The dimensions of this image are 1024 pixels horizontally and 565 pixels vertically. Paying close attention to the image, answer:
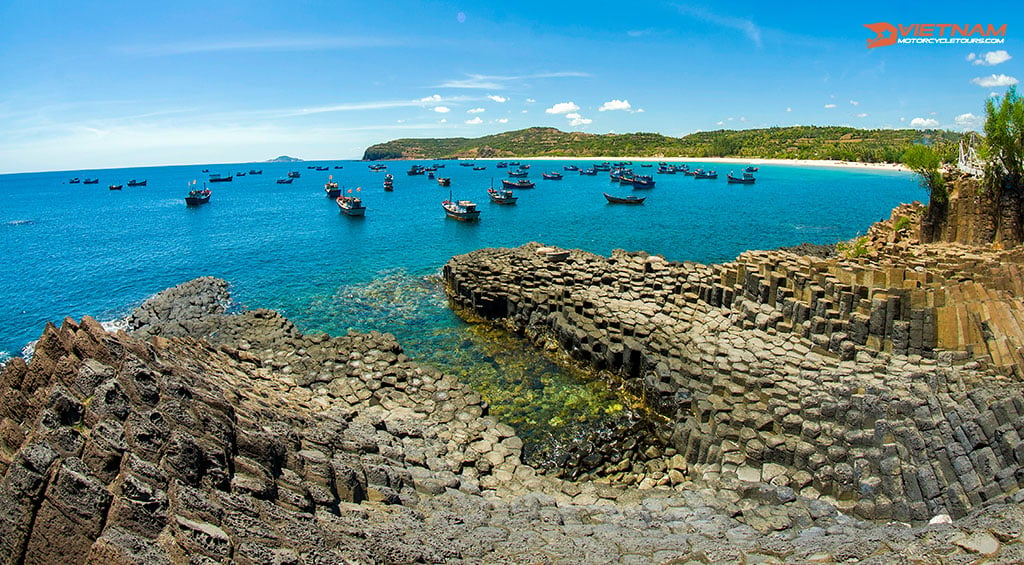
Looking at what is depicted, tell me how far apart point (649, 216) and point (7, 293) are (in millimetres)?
63770

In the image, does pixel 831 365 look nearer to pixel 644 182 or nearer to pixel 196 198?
pixel 644 182

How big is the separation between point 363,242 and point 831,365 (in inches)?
1764

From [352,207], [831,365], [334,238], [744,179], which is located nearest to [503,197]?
[352,207]

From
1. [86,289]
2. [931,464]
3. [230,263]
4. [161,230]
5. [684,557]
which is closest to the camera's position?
[684,557]

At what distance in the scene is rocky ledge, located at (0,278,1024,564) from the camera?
5.95m

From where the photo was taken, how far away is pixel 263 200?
104 meters

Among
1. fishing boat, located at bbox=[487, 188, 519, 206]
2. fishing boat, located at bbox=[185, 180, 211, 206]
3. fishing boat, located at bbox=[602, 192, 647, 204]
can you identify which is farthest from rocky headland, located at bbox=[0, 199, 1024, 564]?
fishing boat, located at bbox=[185, 180, 211, 206]

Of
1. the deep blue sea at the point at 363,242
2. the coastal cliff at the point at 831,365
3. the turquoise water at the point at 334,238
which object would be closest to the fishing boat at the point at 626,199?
the deep blue sea at the point at 363,242

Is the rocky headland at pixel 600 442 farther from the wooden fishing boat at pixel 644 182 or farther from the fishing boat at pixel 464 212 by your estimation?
the wooden fishing boat at pixel 644 182

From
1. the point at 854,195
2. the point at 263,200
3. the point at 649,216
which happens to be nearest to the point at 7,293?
the point at 649,216

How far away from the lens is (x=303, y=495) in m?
8.32

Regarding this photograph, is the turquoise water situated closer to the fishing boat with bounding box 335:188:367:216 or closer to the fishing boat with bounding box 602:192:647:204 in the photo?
the fishing boat with bounding box 602:192:647:204

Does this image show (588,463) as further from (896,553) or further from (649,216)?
(649,216)

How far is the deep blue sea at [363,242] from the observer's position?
1151 inches
